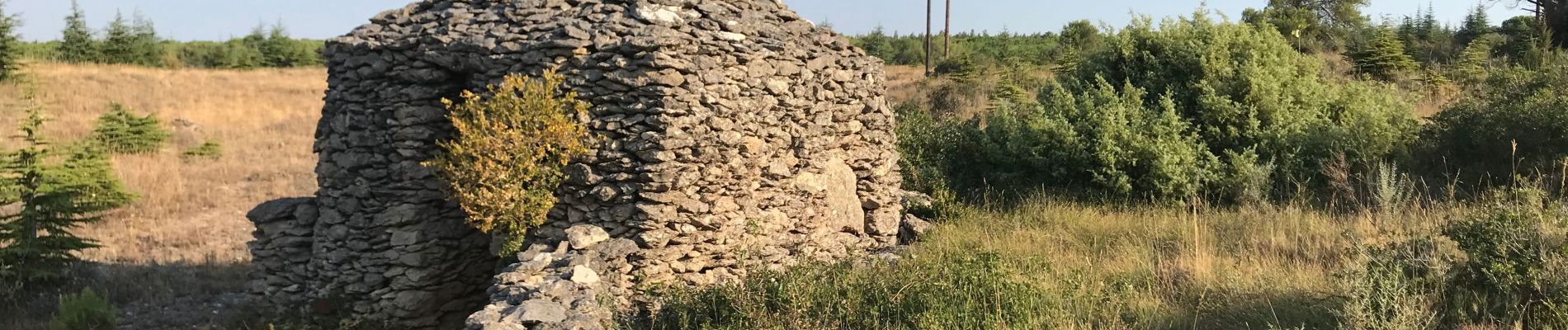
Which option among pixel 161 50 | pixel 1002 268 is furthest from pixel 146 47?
pixel 1002 268

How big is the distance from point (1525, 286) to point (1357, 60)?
16.8 metres

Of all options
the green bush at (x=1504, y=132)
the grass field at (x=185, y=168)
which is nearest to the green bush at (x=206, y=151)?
the grass field at (x=185, y=168)

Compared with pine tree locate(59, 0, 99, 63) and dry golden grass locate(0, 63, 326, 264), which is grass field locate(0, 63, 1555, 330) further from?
pine tree locate(59, 0, 99, 63)

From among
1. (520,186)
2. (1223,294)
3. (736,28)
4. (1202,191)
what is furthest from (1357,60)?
(520,186)

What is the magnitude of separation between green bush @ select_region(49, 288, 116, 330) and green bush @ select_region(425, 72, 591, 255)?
3.98 m

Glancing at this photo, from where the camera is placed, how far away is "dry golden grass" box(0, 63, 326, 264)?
1155 cm

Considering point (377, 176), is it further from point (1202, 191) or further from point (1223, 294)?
point (1202, 191)

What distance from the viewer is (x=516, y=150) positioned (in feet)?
19.3

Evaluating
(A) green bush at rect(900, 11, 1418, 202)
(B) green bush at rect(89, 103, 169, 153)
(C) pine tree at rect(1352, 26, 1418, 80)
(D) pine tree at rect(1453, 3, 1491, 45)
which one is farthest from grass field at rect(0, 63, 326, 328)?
(D) pine tree at rect(1453, 3, 1491, 45)

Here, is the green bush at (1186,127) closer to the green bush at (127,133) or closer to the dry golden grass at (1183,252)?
the dry golden grass at (1183,252)

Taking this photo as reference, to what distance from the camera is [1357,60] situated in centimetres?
1903

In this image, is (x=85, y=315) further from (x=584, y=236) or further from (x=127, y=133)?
(x=127, y=133)

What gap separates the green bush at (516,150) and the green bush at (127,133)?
14480 mm

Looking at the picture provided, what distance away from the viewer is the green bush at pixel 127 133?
16.5m
